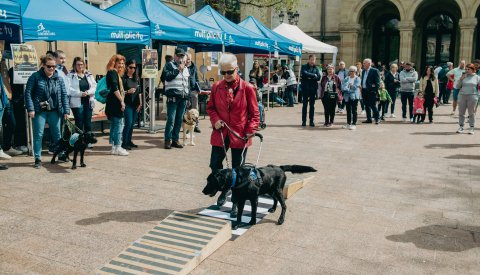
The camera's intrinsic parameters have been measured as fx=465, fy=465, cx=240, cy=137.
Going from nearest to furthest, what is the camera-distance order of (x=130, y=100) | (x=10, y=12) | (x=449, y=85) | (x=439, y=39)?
(x=10, y=12) < (x=130, y=100) < (x=449, y=85) < (x=439, y=39)

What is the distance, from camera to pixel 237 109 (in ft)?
17.8

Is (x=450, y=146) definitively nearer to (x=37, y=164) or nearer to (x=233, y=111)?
(x=233, y=111)

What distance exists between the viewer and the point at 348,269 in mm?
4211

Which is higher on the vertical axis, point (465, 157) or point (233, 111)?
point (233, 111)

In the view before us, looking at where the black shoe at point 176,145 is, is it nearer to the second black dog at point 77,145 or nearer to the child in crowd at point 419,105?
the second black dog at point 77,145

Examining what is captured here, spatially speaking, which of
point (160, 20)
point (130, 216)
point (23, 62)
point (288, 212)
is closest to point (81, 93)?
point (23, 62)

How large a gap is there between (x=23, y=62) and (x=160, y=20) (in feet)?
12.7

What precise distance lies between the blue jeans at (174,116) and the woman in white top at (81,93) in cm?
155

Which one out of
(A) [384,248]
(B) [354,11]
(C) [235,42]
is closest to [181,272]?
(A) [384,248]

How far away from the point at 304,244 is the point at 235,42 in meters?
10.3

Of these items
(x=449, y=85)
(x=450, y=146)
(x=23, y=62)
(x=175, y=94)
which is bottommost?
(x=450, y=146)

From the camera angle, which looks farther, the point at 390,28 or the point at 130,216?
the point at 390,28

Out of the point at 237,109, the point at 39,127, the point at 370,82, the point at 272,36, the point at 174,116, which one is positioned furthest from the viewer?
the point at 272,36

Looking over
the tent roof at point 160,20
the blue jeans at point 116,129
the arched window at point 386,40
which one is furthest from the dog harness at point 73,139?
the arched window at point 386,40
